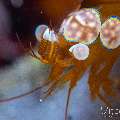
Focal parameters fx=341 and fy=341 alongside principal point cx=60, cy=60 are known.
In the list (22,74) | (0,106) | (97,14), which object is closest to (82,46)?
(97,14)

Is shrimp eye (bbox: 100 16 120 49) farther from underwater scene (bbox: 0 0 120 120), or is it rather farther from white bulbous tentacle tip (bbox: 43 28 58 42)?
white bulbous tentacle tip (bbox: 43 28 58 42)

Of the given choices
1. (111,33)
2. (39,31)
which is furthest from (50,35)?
(111,33)

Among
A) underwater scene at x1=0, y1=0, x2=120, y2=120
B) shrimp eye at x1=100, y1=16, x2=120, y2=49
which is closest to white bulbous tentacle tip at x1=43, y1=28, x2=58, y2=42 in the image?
underwater scene at x1=0, y1=0, x2=120, y2=120

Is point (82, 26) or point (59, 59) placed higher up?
point (82, 26)

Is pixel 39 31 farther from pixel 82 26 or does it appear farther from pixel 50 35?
pixel 82 26

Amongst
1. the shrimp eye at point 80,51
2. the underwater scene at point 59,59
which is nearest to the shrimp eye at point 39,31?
the underwater scene at point 59,59

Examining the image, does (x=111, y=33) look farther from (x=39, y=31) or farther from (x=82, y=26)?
(x=39, y=31)

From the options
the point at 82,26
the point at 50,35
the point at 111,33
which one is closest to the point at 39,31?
the point at 50,35

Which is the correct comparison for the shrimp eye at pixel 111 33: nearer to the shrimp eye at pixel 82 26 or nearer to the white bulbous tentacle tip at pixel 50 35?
the shrimp eye at pixel 82 26
